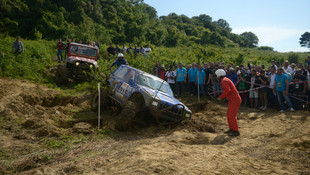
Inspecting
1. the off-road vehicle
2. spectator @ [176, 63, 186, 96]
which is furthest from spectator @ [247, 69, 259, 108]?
the off-road vehicle

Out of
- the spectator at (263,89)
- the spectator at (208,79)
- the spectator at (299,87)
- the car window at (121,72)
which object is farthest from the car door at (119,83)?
the spectator at (299,87)

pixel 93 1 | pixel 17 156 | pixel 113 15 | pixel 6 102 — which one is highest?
pixel 93 1

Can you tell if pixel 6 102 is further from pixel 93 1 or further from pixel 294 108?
pixel 93 1

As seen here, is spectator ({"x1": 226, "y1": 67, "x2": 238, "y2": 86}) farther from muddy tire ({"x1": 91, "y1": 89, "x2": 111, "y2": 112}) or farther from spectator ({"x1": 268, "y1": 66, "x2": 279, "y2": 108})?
muddy tire ({"x1": 91, "y1": 89, "x2": 111, "y2": 112})

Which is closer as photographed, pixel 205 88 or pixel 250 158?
pixel 250 158

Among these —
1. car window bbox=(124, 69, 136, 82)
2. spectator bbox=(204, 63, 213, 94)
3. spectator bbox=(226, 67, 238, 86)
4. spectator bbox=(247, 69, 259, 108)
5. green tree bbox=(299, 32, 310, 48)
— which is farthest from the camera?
green tree bbox=(299, 32, 310, 48)

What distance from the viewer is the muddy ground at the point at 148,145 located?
4586mm

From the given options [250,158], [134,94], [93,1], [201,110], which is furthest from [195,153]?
[93,1]

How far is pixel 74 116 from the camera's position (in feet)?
29.9

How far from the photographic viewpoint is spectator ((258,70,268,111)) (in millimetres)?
Result: 10914

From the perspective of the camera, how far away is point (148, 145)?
577cm

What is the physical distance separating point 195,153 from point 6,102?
25.4 ft

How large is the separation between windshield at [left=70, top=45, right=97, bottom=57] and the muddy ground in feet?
14.8

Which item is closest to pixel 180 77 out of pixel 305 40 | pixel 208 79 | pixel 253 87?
pixel 208 79
